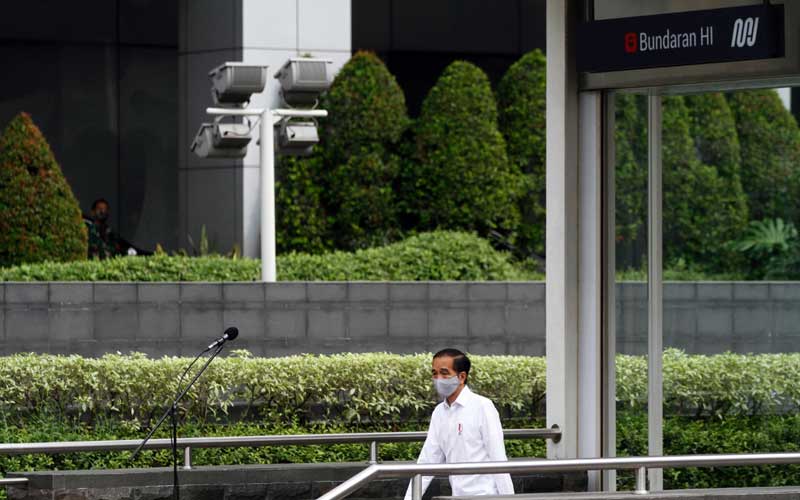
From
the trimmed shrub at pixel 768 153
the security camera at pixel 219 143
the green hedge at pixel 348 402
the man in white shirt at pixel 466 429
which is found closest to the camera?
the man in white shirt at pixel 466 429

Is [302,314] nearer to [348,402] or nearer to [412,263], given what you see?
[412,263]

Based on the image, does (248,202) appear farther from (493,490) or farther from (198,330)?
(493,490)

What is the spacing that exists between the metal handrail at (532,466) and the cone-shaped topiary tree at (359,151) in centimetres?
1235

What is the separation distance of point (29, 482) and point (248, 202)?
10125 mm

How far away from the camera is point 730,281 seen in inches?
707

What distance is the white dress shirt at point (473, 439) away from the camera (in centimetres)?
926

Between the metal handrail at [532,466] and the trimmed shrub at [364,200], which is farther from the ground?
the trimmed shrub at [364,200]

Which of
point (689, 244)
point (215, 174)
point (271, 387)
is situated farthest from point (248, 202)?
point (271, 387)

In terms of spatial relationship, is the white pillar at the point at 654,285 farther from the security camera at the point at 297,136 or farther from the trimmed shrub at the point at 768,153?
the trimmed shrub at the point at 768,153

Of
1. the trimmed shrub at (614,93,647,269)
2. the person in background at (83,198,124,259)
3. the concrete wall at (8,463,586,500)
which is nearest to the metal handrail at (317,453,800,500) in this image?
the trimmed shrub at (614,93,647,269)

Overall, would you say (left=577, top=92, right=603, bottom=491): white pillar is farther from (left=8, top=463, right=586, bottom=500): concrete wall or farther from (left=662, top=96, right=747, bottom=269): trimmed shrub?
(left=662, top=96, right=747, bottom=269): trimmed shrub

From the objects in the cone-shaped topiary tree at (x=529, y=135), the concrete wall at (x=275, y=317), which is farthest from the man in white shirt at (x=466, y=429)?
the cone-shaped topiary tree at (x=529, y=135)

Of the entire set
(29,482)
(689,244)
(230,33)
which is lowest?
(29,482)

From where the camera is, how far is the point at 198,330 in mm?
16906
